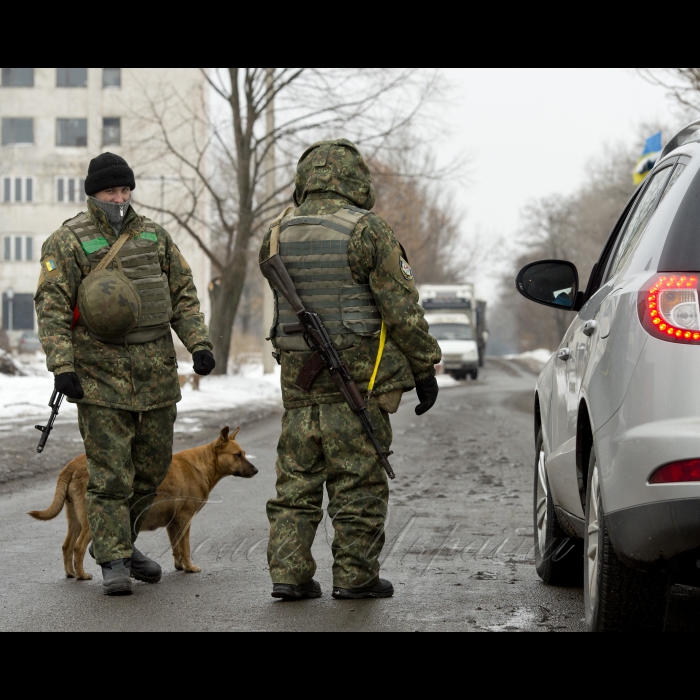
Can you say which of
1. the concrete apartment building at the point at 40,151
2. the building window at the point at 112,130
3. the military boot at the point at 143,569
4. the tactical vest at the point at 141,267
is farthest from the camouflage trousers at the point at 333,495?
the building window at the point at 112,130

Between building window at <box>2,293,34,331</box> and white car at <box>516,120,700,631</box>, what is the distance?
59390 millimetres

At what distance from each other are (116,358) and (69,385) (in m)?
0.35

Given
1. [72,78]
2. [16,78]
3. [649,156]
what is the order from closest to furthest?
[649,156] < [72,78] < [16,78]

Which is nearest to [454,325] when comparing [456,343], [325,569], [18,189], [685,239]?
[456,343]

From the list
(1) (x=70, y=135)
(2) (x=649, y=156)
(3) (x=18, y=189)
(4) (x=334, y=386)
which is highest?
(1) (x=70, y=135)

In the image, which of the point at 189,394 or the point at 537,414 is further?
the point at 189,394

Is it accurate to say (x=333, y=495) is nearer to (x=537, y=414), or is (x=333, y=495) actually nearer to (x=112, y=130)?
(x=537, y=414)

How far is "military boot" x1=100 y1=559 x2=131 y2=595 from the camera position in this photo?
509cm

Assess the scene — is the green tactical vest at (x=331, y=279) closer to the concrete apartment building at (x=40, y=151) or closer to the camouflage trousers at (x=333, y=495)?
the camouflage trousers at (x=333, y=495)

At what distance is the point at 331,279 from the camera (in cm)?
492

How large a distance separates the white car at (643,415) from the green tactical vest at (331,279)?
1.01 meters
